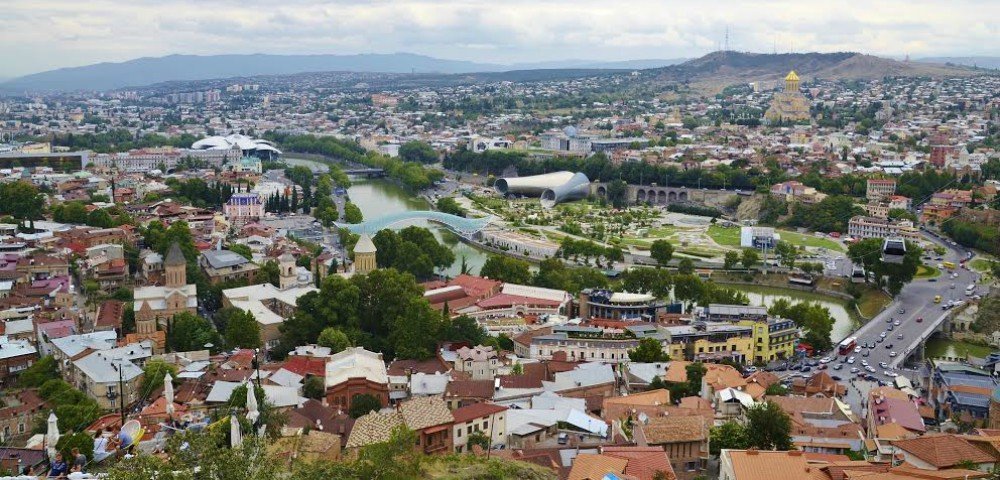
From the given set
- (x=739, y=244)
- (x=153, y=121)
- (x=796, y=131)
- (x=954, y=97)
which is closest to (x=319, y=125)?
(x=153, y=121)

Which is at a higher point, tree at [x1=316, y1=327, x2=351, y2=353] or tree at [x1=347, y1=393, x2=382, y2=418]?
tree at [x1=347, y1=393, x2=382, y2=418]

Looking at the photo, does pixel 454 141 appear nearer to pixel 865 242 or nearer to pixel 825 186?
pixel 825 186

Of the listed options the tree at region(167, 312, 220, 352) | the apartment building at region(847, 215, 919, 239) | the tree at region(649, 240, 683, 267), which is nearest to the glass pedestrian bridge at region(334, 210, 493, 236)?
the tree at region(649, 240, 683, 267)

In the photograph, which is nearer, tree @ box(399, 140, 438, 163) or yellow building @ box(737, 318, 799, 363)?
yellow building @ box(737, 318, 799, 363)

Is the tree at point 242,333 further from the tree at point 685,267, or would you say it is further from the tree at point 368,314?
the tree at point 685,267

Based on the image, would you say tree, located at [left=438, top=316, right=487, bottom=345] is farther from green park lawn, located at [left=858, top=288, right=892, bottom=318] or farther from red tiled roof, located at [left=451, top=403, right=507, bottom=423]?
green park lawn, located at [left=858, top=288, right=892, bottom=318]

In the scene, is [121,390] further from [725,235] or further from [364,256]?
[725,235]
